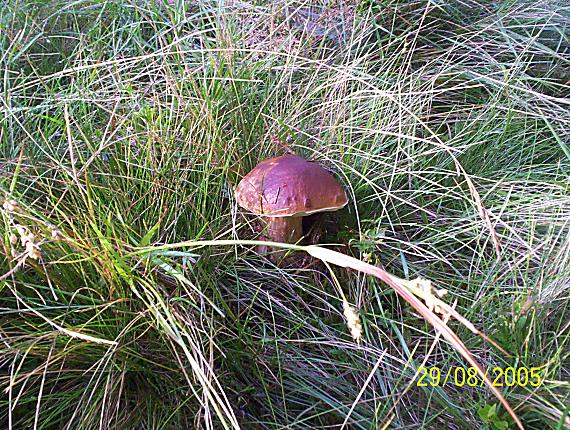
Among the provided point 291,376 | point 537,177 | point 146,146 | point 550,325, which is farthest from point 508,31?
point 291,376

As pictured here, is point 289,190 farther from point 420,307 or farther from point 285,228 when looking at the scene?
point 420,307

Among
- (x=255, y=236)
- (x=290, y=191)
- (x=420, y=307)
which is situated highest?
(x=420, y=307)

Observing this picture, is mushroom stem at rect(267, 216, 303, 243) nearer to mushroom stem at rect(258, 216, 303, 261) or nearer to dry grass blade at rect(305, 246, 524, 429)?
mushroom stem at rect(258, 216, 303, 261)

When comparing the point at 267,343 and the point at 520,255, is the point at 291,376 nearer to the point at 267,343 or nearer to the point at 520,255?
the point at 267,343
